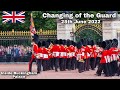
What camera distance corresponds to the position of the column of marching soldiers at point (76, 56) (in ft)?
55.6

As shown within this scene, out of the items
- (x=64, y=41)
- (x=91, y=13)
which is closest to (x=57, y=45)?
(x=64, y=41)

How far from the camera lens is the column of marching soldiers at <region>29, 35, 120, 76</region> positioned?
17.0 meters

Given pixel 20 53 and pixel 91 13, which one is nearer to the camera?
pixel 91 13

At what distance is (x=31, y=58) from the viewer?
17141 millimetres

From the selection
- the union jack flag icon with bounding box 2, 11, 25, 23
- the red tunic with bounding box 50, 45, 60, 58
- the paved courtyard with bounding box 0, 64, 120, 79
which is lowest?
the paved courtyard with bounding box 0, 64, 120, 79

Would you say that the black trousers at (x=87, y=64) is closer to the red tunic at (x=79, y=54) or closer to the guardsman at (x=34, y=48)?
the red tunic at (x=79, y=54)

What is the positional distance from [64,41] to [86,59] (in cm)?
72

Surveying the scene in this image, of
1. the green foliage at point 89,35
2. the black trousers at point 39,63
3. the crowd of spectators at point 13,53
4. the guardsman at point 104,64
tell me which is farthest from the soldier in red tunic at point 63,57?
the guardsman at point 104,64

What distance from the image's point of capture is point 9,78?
1658 centimetres

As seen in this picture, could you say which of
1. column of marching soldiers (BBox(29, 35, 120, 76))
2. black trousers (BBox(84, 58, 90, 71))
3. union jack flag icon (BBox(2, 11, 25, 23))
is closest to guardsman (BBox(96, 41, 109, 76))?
column of marching soldiers (BBox(29, 35, 120, 76))

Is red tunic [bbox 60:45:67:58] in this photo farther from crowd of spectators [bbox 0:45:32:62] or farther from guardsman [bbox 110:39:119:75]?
guardsman [bbox 110:39:119:75]

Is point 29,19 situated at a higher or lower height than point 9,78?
higher

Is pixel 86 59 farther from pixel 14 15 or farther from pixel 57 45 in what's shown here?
pixel 14 15
